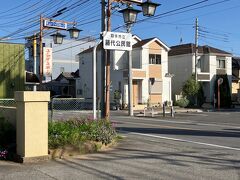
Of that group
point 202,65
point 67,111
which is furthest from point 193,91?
point 67,111

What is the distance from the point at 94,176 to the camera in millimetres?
8109

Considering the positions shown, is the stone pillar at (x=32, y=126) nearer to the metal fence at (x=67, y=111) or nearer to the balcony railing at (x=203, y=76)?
the metal fence at (x=67, y=111)

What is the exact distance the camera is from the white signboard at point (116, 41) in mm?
14148

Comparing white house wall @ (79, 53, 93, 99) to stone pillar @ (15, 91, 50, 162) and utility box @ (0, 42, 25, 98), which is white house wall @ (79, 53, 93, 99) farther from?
stone pillar @ (15, 91, 50, 162)

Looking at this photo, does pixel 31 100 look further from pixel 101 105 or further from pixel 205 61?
pixel 205 61

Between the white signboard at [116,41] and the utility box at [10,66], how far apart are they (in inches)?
407

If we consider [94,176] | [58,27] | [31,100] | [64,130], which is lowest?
[94,176]

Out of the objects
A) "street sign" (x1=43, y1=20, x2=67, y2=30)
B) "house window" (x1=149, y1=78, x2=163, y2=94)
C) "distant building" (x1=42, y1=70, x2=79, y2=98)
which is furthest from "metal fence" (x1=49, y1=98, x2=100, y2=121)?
"distant building" (x1=42, y1=70, x2=79, y2=98)

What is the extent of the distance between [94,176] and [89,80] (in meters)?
42.6

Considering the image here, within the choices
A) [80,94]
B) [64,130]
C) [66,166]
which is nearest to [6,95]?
[64,130]

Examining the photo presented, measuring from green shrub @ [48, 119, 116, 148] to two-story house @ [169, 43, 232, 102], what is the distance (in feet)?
126

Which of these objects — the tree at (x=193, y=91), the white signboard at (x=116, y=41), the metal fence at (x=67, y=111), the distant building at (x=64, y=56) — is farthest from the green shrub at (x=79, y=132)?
the distant building at (x=64, y=56)

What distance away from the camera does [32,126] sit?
9609mm

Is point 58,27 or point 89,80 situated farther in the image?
point 89,80
